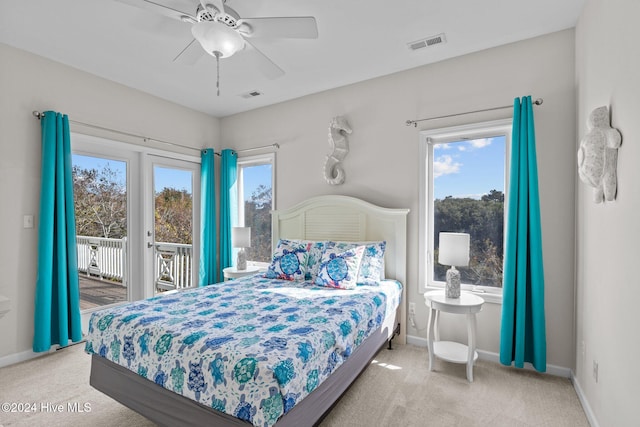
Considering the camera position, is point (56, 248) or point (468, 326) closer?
point (468, 326)

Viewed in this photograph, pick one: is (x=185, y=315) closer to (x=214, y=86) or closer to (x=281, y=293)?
(x=281, y=293)

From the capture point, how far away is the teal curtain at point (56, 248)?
282 cm

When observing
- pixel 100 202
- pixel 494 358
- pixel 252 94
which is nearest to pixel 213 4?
pixel 252 94

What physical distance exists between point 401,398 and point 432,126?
7.85 feet

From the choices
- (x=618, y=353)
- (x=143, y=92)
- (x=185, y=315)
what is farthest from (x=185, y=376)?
(x=143, y=92)

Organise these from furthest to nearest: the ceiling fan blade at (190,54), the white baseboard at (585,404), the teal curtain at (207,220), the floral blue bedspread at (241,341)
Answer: the teal curtain at (207,220), the ceiling fan blade at (190,54), the white baseboard at (585,404), the floral blue bedspread at (241,341)

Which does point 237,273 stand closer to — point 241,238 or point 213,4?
point 241,238

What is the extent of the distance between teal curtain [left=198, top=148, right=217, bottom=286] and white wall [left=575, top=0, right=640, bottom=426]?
3.99 m

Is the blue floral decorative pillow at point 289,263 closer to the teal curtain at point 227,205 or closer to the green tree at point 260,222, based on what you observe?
the green tree at point 260,222

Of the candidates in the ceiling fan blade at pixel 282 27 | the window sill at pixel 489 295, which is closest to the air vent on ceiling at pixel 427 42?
the ceiling fan blade at pixel 282 27

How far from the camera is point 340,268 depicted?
113 inches

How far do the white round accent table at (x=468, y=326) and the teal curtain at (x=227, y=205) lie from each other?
283cm

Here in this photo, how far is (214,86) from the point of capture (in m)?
3.61

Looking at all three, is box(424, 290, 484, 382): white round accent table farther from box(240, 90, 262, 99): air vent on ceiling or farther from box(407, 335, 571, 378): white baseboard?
box(240, 90, 262, 99): air vent on ceiling
